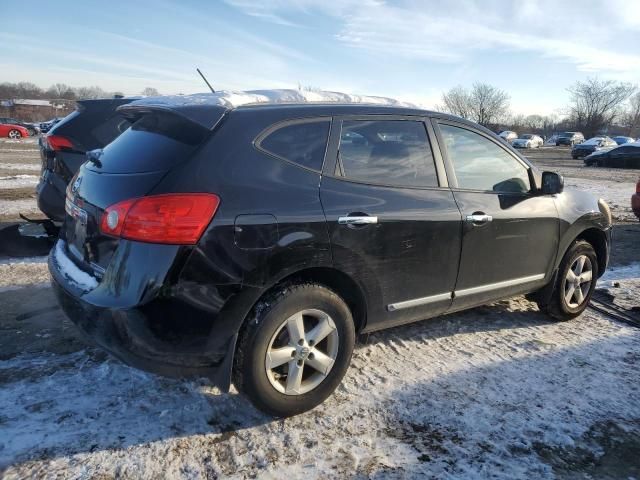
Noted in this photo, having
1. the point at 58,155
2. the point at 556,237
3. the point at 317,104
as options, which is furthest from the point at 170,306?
the point at 58,155

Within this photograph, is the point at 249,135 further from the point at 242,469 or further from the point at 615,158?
the point at 615,158

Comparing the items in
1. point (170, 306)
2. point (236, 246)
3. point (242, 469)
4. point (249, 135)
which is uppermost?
point (249, 135)

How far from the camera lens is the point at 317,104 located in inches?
119

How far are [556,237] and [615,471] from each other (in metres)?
2.06

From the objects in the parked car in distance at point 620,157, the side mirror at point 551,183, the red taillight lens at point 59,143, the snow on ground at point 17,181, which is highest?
the parked car in distance at point 620,157

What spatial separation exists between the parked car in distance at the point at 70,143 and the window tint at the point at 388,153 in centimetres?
327

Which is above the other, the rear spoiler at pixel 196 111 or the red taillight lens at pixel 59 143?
the rear spoiler at pixel 196 111

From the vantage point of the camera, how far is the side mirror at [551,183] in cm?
390

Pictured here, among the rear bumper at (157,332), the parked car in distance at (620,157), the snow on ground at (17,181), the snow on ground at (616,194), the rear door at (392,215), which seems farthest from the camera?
the parked car in distance at (620,157)

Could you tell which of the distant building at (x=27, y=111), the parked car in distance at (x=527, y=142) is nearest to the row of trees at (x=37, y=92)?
the distant building at (x=27, y=111)

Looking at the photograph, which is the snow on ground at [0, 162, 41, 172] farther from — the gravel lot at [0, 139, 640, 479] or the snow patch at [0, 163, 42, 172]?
the gravel lot at [0, 139, 640, 479]

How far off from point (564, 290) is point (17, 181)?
12.0m

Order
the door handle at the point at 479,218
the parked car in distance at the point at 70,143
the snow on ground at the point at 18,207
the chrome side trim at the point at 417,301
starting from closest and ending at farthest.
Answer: the chrome side trim at the point at 417,301
the door handle at the point at 479,218
the parked car in distance at the point at 70,143
the snow on ground at the point at 18,207

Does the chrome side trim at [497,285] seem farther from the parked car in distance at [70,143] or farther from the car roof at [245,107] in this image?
the parked car in distance at [70,143]
